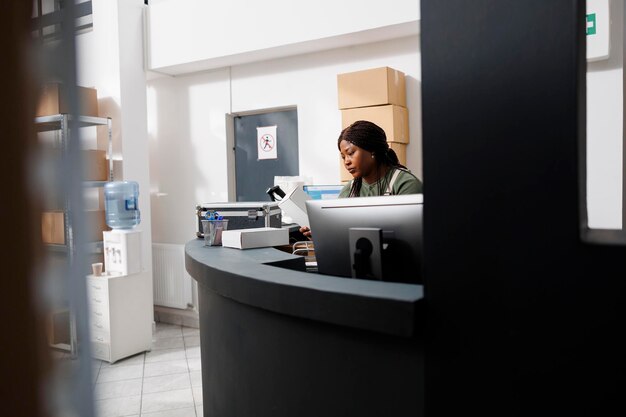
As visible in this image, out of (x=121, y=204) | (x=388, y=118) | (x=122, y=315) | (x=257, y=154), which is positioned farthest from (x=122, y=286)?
(x=388, y=118)

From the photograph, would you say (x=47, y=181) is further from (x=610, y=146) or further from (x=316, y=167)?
(x=316, y=167)

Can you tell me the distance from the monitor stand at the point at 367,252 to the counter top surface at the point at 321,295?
13cm

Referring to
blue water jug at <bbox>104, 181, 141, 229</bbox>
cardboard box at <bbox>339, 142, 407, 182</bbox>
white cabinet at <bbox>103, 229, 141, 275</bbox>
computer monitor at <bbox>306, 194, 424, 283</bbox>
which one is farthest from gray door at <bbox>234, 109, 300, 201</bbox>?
computer monitor at <bbox>306, 194, 424, 283</bbox>

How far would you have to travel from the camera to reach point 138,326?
13.6ft

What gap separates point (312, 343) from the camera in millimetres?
1339

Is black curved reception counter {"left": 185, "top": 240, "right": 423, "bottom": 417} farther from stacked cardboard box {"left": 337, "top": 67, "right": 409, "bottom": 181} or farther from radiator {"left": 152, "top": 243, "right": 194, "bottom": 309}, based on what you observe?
radiator {"left": 152, "top": 243, "right": 194, "bottom": 309}

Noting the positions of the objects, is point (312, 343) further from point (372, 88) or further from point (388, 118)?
point (372, 88)

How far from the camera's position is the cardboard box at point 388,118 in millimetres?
3526

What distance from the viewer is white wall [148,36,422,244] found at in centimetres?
391

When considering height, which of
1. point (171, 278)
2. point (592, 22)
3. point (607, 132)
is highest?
point (592, 22)

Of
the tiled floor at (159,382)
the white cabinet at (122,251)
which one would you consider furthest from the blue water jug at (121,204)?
the tiled floor at (159,382)

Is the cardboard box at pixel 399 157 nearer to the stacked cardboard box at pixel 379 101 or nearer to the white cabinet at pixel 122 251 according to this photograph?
the stacked cardboard box at pixel 379 101

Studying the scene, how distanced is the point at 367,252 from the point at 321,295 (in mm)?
279

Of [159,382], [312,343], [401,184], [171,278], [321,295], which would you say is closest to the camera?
[321,295]
